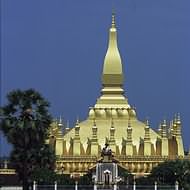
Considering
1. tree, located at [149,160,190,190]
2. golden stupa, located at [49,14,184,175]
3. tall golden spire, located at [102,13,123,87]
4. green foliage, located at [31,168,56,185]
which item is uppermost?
tall golden spire, located at [102,13,123,87]

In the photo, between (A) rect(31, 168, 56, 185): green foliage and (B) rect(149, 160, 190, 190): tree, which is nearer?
(A) rect(31, 168, 56, 185): green foliage

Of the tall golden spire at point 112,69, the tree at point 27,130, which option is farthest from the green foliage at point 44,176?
the tall golden spire at point 112,69

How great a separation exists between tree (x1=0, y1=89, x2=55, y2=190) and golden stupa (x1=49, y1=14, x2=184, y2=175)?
80.6 ft

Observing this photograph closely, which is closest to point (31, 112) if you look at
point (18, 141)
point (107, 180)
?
point (18, 141)

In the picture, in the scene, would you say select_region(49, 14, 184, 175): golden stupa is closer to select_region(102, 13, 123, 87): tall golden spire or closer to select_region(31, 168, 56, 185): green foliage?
select_region(102, 13, 123, 87): tall golden spire

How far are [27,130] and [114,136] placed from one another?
100 ft

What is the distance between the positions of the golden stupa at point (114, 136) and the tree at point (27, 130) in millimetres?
24559

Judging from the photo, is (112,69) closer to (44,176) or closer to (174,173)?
(174,173)

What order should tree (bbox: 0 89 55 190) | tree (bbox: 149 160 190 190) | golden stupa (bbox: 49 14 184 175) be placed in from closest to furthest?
tree (bbox: 0 89 55 190) < tree (bbox: 149 160 190 190) < golden stupa (bbox: 49 14 184 175)

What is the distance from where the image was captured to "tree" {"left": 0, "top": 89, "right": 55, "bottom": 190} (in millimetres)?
58438

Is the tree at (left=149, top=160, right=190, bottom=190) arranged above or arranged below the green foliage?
above

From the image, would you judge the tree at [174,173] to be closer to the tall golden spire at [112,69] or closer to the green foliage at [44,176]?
the green foliage at [44,176]

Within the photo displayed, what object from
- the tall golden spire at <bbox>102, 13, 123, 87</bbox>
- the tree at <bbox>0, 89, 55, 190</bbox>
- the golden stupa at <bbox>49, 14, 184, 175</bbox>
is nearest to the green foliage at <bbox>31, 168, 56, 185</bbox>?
the tree at <bbox>0, 89, 55, 190</bbox>

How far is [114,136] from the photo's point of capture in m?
88.8
